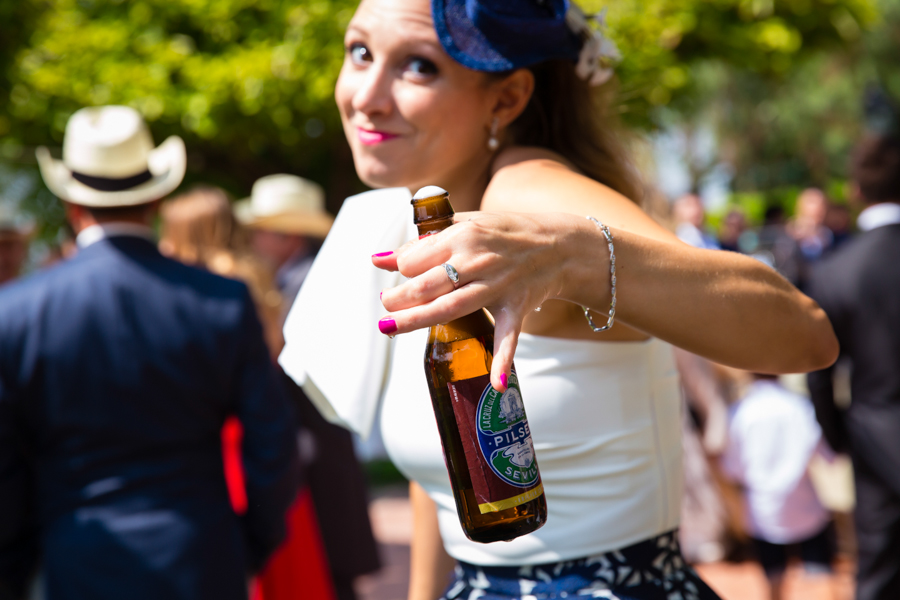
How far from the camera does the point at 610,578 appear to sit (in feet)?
4.97

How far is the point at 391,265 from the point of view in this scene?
1.02 m

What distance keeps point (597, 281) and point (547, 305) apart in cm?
37

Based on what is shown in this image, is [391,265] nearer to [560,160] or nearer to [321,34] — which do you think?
[560,160]

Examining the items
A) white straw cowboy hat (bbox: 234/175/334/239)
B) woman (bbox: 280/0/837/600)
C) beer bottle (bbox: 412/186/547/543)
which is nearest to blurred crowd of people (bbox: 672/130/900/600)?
woman (bbox: 280/0/837/600)

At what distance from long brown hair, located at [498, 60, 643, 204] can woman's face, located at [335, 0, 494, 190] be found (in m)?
0.18

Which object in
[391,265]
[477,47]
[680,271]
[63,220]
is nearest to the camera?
[391,265]

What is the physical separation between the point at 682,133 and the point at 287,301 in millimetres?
28029

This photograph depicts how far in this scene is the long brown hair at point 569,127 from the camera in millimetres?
1762

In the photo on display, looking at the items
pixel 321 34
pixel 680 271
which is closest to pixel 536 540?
pixel 680 271

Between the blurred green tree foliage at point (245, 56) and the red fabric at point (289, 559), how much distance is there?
448cm

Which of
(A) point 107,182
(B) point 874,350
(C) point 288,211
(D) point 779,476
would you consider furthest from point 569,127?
(C) point 288,211

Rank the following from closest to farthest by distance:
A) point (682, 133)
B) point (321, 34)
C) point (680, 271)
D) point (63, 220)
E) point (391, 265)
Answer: point (391, 265)
point (680, 271)
point (321, 34)
point (63, 220)
point (682, 133)

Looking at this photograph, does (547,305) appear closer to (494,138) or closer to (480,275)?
(494,138)

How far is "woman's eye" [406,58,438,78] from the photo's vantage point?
1551mm
